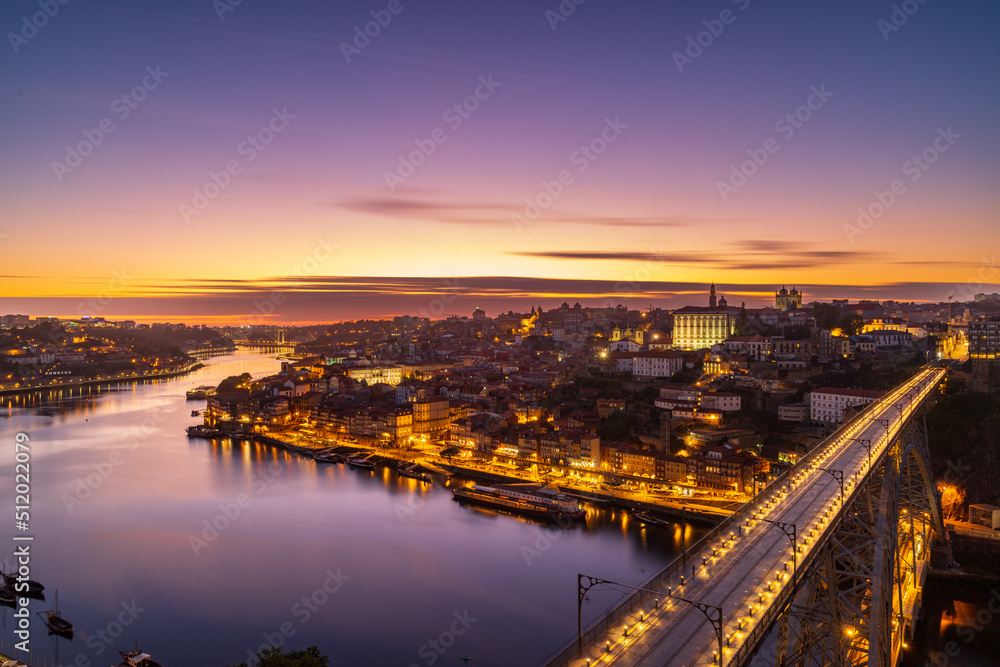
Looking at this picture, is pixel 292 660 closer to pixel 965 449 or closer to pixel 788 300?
pixel 965 449

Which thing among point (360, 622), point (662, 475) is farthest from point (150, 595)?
point (662, 475)

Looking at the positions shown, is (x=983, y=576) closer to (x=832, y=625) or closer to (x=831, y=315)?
(x=832, y=625)

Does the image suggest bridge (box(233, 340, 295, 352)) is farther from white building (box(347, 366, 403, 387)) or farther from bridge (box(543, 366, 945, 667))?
bridge (box(543, 366, 945, 667))

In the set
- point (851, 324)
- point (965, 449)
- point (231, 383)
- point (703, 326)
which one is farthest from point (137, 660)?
point (231, 383)

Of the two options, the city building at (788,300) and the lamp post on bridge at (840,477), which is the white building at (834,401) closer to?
the lamp post on bridge at (840,477)

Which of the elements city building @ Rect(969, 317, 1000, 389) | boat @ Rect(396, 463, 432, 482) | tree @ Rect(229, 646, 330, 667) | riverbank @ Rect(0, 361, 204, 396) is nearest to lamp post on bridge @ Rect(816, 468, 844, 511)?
tree @ Rect(229, 646, 330, 667)

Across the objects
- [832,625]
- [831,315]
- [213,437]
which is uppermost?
[831,315]
